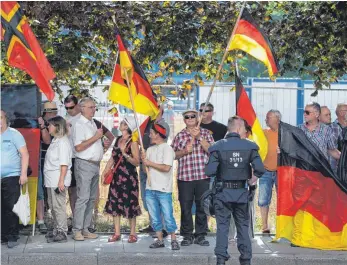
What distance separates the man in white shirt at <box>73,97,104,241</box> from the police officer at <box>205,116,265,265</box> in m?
2.09

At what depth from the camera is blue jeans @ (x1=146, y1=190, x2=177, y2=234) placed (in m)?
10.3

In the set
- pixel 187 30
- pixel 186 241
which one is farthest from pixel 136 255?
pixel 187 30

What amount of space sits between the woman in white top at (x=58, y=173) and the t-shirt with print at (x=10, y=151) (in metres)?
0.42

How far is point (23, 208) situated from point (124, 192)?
1316 mm

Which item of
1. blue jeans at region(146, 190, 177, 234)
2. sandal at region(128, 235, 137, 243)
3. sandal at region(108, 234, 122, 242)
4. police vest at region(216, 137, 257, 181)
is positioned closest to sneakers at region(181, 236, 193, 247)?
blue jeans at region(146, 190, 177, 234)

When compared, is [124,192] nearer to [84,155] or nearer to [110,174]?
[110,174]

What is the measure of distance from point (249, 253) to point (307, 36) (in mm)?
3867

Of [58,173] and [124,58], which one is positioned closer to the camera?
[124,58]

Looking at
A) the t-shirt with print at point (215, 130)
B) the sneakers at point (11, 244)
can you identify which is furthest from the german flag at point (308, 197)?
the sneakers at point (11, 244)

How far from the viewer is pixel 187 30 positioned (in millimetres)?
11711

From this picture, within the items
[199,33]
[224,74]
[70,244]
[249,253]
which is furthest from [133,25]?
[249,253]

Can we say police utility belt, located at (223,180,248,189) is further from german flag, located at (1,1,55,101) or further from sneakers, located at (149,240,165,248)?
german flag, located at (1,1,55,101)

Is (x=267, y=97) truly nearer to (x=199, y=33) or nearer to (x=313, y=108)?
(x=199, y=33)

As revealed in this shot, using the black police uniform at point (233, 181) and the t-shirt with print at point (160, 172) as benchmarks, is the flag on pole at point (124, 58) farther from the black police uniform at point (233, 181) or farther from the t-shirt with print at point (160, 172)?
the black police uniform at point (233, 181)
